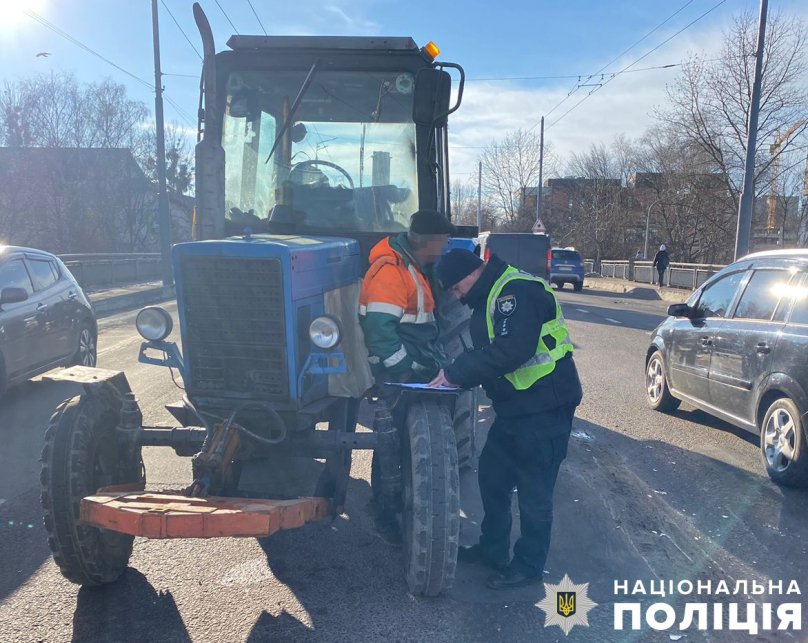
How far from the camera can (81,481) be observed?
3.33 m

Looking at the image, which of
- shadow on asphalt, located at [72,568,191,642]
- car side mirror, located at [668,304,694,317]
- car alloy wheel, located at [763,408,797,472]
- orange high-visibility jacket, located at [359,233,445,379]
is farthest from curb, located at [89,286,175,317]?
car alloy wheel, located at [763,408,797,472]

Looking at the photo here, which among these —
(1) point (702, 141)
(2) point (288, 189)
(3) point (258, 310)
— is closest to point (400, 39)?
(2) point (288, 189)

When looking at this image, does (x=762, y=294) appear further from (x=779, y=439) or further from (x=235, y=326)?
(x=235, y=326)

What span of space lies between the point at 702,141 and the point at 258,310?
3022 centimetres

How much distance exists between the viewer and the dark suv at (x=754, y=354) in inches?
204

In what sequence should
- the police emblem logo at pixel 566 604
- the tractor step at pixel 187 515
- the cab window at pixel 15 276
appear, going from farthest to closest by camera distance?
the cab window at pixel 15 276 → the police emblem logo at pixel 566 604 → the tractor step at pixel 187 515

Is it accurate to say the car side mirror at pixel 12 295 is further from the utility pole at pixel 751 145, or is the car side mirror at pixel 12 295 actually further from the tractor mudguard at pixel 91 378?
the utility pole at pixel 751 145

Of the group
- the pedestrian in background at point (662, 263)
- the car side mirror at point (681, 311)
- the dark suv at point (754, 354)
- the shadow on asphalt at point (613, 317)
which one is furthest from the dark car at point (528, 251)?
the car side mirror at point (681, 311)

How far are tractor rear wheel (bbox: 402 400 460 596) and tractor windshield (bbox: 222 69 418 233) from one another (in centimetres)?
211

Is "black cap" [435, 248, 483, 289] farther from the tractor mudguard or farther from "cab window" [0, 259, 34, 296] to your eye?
"cab window" [0, 259, 34, 296]

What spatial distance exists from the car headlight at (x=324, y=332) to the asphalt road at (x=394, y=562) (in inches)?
55.2

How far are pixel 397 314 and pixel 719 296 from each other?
4.49 metres

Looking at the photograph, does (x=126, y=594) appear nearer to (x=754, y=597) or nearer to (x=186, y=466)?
(x=186, y=466)

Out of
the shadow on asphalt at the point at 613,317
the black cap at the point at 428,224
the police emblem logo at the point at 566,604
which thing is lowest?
the police emblem logo at the point at 566,604
